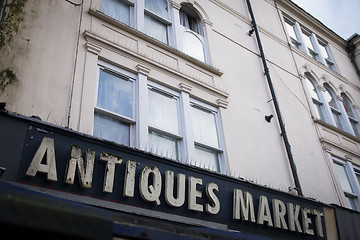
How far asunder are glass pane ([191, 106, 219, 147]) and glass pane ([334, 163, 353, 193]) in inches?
178

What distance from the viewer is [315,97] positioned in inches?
455

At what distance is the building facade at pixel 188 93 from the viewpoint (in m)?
5.28

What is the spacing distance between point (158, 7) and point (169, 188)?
5.20 meters

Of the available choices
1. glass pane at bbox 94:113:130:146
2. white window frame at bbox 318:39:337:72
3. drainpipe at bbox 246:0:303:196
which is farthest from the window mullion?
white window frame at bbox 318:39:337:72

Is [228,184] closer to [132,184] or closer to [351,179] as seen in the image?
[132,184]

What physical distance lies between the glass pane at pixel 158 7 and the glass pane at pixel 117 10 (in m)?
0.68

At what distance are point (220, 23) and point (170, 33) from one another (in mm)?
2236

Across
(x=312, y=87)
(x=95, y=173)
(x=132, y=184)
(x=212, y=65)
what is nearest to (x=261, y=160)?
(x=212, y=65)

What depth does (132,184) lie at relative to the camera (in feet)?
15.5

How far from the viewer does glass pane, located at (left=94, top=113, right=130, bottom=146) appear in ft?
18.1

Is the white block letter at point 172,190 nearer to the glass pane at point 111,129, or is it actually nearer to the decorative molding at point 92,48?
the glass pane at point 111,129

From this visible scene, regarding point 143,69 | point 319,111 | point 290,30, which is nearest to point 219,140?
point 143,69

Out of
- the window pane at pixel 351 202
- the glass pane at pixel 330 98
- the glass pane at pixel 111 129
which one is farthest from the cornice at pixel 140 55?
the glass pane at pixel 330 98

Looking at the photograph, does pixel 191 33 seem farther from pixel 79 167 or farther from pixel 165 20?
pixel 79 167
